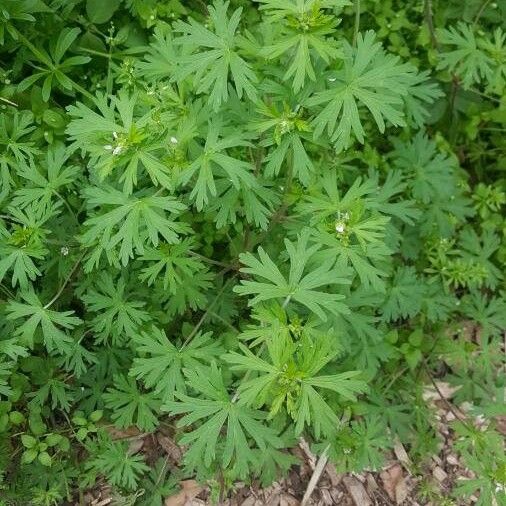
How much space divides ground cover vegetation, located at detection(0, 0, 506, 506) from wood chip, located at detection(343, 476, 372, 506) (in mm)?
315

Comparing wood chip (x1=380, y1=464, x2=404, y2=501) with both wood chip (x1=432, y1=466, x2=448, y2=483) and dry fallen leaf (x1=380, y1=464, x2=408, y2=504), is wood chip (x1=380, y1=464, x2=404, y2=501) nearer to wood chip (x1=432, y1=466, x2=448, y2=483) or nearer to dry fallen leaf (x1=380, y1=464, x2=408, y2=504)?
dry fallen leaf (x1=380, y1=464, x2=408, y2=504)

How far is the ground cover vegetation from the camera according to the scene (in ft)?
7.89

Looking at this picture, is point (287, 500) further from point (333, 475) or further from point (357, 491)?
point (357, 491)

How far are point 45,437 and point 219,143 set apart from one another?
175cm

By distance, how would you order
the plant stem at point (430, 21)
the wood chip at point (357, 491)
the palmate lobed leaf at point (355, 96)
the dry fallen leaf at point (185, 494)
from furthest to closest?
the plant stem at point (430, 21)
the wood chip at point (357, 491)
the dry fallen leaf at point (185, 494)
the palmate lobed leaf at point (355, 96)

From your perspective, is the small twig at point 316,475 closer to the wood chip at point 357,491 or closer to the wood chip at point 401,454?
the wood chip at point 357,491

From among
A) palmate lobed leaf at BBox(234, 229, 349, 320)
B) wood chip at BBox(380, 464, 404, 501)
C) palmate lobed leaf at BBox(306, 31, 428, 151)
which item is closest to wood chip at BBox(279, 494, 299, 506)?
wood chip at BBox(380, 464, 404, 501)

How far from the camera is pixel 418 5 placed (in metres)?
3.93

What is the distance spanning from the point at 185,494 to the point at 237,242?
1322 mm

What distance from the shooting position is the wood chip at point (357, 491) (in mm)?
3396

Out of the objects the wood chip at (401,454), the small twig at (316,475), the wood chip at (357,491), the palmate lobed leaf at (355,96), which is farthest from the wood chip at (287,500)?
the palmate lobed leaf at (355,96)

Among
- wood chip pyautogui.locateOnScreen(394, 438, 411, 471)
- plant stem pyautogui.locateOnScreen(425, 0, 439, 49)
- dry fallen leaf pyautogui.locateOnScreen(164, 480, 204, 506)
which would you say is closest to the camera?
dry fallen leaf pyautogui.locateOnScreen(164, 480, 204, 506)

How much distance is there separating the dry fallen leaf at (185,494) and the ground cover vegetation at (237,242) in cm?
5

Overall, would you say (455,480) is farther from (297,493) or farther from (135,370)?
(135,370)
